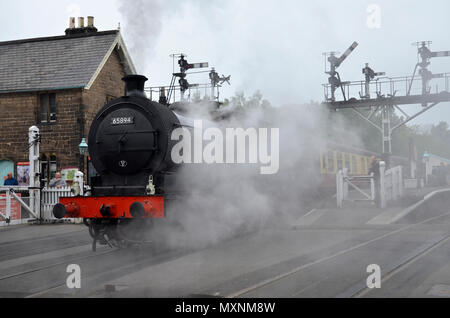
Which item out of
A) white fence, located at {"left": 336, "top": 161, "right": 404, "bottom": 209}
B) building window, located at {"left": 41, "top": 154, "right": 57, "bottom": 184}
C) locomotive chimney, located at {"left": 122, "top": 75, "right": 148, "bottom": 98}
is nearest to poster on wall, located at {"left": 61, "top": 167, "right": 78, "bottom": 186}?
building window, located at {"left": 41, "top": 154, "right": 57, "bottom": 184}

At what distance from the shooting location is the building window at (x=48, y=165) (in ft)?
65.5

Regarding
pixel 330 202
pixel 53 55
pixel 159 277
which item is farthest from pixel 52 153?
pixel 159 277

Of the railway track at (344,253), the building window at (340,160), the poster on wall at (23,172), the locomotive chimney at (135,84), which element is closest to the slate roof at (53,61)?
the poster on wall at (23,172)

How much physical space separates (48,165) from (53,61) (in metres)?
4.35

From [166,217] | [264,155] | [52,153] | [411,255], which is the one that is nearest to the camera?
[411,255]

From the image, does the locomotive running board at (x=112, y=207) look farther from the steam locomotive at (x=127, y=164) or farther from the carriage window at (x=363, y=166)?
the carriage window at (x=363, y=166)

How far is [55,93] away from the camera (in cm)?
1984

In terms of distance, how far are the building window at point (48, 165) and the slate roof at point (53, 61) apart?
275 cm

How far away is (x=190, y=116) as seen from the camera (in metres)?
9.26

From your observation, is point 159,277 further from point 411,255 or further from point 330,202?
point 330,202

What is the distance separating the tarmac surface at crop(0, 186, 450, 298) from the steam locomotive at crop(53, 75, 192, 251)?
0.59m

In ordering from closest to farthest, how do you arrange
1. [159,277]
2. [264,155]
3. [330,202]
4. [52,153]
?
[159,277] < [264,155] < [330,202] < [52,153]

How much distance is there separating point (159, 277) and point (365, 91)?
61.6ft

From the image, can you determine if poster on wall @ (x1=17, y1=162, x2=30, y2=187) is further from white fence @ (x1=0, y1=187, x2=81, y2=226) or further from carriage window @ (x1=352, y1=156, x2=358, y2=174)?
carriage window @ (x1=352, y1=156, x2=358, y2=174)
